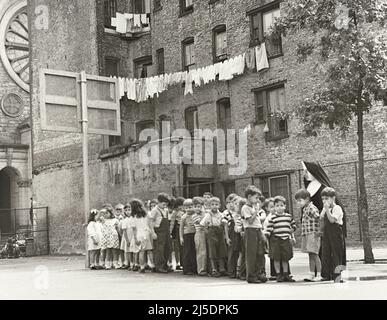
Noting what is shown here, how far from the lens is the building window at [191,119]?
3184cm

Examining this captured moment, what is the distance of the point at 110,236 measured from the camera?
18.7 metres

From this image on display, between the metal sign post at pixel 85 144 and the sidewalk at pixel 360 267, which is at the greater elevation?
the metal sign post at pixel 85 144

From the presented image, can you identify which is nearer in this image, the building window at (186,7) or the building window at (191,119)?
the building window at (191,119)

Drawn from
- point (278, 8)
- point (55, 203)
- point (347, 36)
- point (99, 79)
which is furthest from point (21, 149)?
point (347, 36)

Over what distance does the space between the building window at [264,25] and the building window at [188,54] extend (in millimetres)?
4081

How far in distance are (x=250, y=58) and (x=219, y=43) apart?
2767mm

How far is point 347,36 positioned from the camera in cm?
1667

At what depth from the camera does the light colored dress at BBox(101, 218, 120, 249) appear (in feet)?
61.3

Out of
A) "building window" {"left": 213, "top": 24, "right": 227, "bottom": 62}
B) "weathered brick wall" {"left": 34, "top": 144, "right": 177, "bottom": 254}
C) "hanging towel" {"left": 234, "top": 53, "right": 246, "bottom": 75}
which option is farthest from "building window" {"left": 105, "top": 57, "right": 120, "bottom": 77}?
"hanging towel" {"left": 234, "top": 53, "right": 246, "bottom": 75}

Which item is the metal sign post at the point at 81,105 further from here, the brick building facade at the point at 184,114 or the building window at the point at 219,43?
the building window at the point at 219,43

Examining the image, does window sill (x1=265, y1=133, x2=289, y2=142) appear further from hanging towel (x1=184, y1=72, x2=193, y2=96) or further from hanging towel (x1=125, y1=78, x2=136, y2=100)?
hanging towel (x1=125, y1=78, x2=136, y2=100)

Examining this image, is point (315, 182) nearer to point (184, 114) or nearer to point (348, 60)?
point (348, 60)

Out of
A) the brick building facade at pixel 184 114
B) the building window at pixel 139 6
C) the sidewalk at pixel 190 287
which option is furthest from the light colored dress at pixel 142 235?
the building window at pixel 139 6
